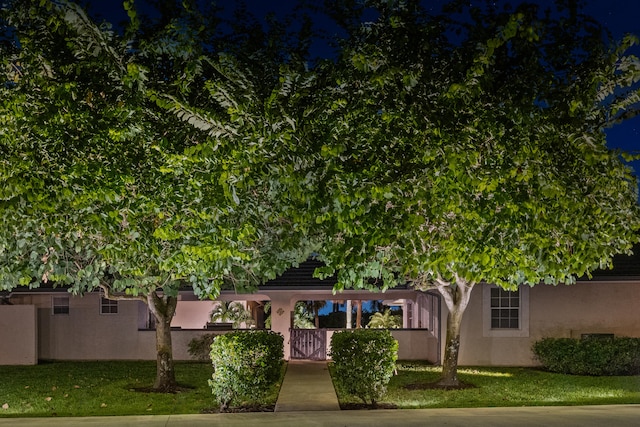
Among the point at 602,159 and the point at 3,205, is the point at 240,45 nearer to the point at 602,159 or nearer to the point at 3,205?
the point at 3,205

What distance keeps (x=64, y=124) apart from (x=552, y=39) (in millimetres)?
6961

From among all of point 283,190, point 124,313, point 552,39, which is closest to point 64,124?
point 283,190

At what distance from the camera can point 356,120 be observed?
10.8m

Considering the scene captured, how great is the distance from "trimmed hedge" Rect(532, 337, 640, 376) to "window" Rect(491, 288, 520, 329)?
1.81 metres

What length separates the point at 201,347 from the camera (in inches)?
974

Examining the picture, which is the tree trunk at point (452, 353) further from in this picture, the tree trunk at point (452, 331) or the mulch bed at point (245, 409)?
the mulch bed at point (245, 409)

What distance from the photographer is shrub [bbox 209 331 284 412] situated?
1447 cm

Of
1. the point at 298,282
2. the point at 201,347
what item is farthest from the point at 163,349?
the point at 298,282

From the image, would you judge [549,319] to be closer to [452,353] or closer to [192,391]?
[452,353]

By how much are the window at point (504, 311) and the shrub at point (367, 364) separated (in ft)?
27.5

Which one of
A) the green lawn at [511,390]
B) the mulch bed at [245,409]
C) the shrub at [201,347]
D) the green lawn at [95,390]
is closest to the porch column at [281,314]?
the shrub at [201,347]

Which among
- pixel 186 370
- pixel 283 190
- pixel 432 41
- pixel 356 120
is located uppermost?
pixel 432 41

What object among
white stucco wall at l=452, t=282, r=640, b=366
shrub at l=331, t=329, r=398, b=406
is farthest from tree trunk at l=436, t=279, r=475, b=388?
white stucco wall at l=452, t=282, r=640, b=366

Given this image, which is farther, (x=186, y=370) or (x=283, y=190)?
(x=186, y=370)
